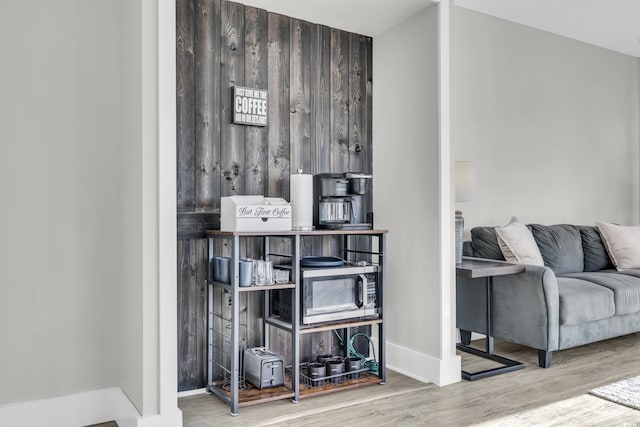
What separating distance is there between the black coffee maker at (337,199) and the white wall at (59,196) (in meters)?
1.11

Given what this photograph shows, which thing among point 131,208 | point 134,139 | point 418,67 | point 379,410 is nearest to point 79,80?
point 134,139

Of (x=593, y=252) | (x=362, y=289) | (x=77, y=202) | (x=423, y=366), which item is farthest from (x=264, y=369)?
(x=593, y=252)

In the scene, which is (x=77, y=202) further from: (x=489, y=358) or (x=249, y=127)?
(x=489, y=358)

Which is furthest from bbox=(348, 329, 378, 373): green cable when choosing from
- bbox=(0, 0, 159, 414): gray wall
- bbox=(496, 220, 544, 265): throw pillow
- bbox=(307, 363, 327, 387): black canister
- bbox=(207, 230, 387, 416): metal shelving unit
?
bbox=(0, 0, 159, 414): gray wall

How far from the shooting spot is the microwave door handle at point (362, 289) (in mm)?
2967

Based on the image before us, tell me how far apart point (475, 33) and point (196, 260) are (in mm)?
2936

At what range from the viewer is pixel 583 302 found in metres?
3.45

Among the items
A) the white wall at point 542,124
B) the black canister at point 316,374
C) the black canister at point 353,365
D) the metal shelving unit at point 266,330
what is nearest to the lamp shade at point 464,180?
the white wall at point 542,124

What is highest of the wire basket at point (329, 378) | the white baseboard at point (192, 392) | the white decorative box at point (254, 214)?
the white decorative box at point (254, 214)

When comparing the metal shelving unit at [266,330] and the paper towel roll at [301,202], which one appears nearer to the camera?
the metal shelving unit at [266,330]

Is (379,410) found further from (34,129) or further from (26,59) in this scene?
(26,59)

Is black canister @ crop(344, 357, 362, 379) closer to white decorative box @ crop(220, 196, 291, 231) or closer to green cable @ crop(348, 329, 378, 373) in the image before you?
green cable @ crop(348, 329, 378, 373)

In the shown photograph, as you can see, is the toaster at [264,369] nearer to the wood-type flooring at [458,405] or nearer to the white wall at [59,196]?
the wood-type flooring at [458,405]

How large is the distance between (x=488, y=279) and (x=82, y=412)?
262cm
